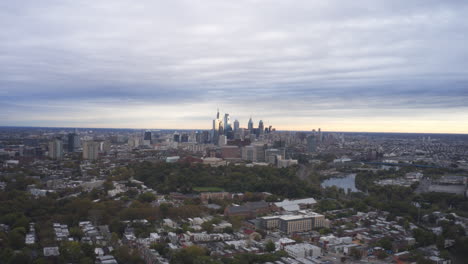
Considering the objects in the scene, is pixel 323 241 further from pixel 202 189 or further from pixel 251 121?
pixel 251 121

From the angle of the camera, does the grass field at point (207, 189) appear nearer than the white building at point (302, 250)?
No

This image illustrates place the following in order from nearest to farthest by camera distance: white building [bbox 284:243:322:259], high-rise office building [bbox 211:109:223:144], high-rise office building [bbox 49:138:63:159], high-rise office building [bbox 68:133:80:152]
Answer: white building [bbox 284:243:322:259]
high-rise office building [bbox 49:138:63:159]
high-rise office building [bbox 68:133:80:152]
high-rise office building [bbox 211:109:223:144]

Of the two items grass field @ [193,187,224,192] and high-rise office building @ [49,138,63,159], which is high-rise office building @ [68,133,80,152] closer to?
high-rise office building @ [49,138,63,159]

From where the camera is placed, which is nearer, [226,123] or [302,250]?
[302,250]

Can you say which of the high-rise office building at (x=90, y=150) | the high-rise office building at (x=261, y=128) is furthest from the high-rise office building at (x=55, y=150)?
the high-rise office building at (x=261, y=128)

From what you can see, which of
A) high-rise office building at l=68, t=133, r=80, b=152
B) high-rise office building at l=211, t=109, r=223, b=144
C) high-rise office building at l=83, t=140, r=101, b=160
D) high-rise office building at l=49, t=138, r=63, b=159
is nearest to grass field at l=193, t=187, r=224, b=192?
high-rise office building at l=83, t=140, r=101, b=160

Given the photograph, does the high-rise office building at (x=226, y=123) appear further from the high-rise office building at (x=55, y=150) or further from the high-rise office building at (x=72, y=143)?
the high-rise office building at (x=55, y=150)

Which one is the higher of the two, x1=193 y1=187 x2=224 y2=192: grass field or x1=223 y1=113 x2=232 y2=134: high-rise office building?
x1=223 y1=113 x2=232 y2=134: high-rise office building

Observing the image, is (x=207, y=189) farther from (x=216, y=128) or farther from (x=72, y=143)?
(x=216, y=128)

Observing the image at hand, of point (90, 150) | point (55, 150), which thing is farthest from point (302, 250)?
point (55, 150)

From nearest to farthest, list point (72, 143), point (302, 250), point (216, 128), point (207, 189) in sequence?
point (302, 250), point (207, 189), point (72, 143), point (216, 128)

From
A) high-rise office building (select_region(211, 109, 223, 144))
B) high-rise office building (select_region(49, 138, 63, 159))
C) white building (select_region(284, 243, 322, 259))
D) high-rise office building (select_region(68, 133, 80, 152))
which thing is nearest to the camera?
white building (select_region(284, 243, 322, 259))

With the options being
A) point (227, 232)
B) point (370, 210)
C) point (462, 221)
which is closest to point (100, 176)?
point (227, 232)
